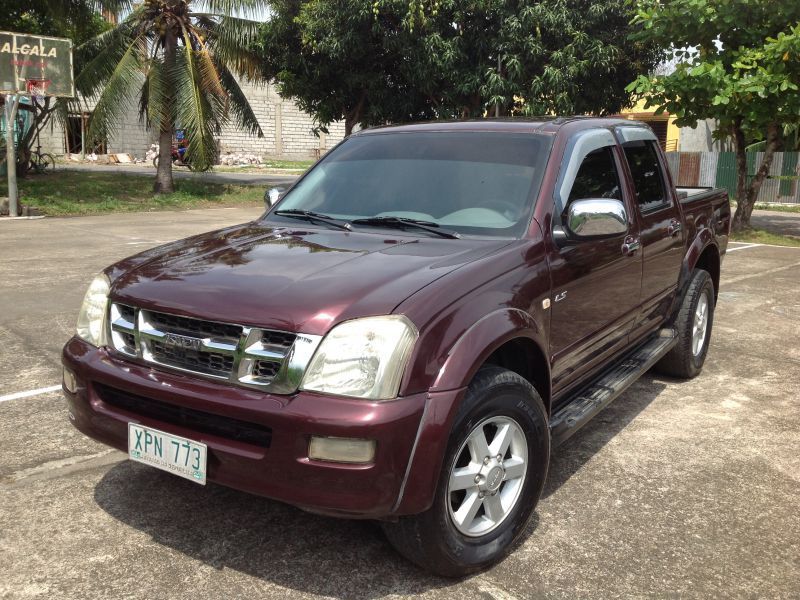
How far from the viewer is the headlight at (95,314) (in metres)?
3.03

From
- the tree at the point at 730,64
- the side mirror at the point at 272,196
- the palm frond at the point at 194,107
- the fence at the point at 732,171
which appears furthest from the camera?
the fence at the point at 732,171

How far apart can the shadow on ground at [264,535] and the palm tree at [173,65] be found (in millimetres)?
16492

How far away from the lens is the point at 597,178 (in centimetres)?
395

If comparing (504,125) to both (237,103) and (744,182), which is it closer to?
(744,182)

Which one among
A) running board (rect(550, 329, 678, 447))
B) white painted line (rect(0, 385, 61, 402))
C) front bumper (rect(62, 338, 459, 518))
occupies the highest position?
front bumper (rect(62, 338, 459, 518))

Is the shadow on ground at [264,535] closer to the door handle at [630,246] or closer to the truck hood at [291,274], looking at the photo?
the truck hood at [291,274]

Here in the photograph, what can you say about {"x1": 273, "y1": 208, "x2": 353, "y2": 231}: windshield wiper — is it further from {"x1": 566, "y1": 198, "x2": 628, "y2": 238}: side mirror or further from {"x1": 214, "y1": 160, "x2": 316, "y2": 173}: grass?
{"x1": 214, "y1": 160, "x2": 316, "y2": 173}: grass

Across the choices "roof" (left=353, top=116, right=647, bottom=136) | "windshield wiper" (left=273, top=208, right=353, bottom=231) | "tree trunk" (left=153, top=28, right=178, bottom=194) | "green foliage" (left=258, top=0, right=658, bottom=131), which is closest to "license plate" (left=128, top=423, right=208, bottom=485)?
"windshield wiper" (left=273, top=208, right=353, bottom=231)

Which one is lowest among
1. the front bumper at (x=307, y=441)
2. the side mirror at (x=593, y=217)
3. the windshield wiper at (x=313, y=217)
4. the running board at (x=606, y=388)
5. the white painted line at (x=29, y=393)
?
the white painted line at (x=29, y=393)

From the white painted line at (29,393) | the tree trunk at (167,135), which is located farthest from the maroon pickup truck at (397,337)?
the tree trunk at (167,135)

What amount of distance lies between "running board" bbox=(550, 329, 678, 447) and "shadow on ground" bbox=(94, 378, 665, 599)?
15.0 inches

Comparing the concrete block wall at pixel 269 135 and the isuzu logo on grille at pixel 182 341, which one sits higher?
the concrete block wall at pixel 269 135

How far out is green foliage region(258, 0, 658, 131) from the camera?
1798 cm

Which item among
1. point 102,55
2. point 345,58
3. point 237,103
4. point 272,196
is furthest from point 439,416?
point 237,103
